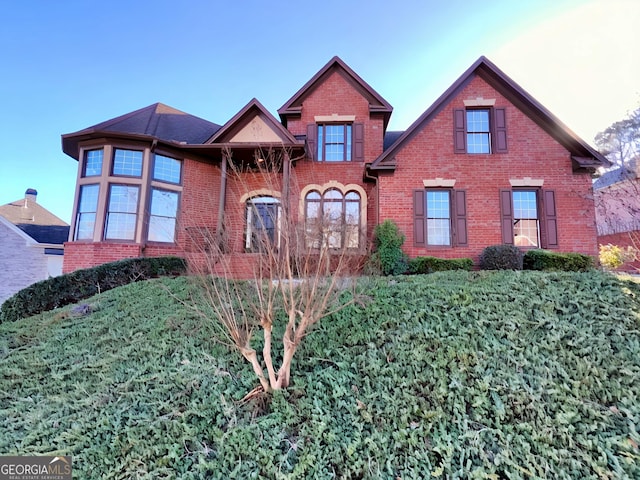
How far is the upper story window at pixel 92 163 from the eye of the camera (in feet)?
38.4

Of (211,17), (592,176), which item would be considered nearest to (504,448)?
(592,176)

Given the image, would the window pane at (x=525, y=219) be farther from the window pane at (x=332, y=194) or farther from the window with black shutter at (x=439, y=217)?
the window pane at (x=332, y=194)

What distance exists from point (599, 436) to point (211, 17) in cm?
1316

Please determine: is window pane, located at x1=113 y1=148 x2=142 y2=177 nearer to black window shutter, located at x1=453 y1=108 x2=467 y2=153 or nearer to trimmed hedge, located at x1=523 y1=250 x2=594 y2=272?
black window shutter, located at x1=453 y1=108 x2=467 y2=153

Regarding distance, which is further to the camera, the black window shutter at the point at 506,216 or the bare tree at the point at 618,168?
the bare tree at the point at 618,168

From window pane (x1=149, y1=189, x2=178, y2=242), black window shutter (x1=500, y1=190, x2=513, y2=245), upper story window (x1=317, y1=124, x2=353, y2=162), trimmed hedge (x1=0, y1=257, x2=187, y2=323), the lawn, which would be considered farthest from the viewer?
upper story window (x1=317, y1=124, x2=353, y2=162)

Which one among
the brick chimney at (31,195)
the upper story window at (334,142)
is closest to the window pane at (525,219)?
the upper story window at (334,142)

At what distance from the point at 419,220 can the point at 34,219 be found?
21927mm

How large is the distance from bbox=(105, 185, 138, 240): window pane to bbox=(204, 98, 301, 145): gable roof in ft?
10.7

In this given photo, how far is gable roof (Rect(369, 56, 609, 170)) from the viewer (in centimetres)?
1077

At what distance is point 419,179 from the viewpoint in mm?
11328

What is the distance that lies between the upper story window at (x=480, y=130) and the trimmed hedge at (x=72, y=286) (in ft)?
32.9
